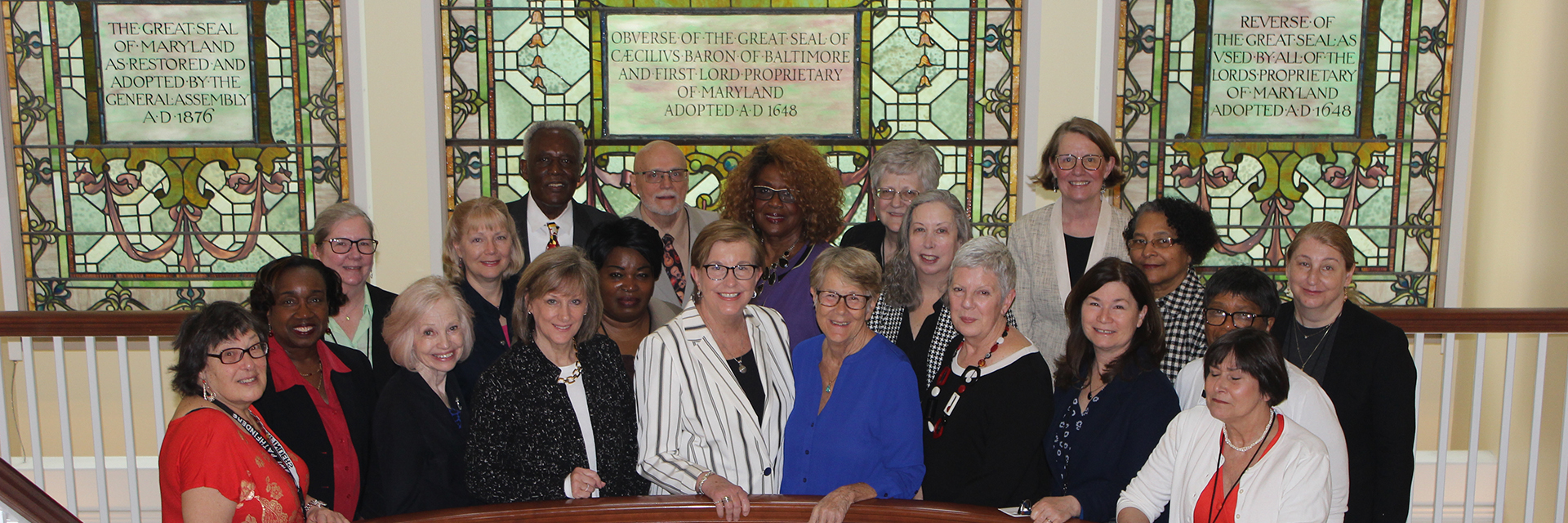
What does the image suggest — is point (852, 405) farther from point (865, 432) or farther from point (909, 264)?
point (909, 264)

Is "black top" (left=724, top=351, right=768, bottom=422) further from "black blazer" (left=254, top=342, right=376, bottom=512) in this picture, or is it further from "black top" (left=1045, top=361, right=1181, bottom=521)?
"black blazer" (left=254, top=342, right=376, bottom=512)

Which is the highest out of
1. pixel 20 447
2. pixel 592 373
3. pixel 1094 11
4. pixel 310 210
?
pixel 1094 11

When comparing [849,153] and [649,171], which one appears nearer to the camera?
[649,171]

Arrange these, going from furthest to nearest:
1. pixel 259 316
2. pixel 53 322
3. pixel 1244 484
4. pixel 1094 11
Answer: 1. pixel 1094 11
2. pixel 53 322
3. pixel 259 316
4. pixel 1244 484

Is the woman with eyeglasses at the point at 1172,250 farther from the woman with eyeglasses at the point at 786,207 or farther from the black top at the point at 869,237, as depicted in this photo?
the woman with eyeglasses at the point at 786,207

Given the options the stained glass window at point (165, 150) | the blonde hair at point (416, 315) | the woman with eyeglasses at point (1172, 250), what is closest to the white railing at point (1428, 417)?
the stained glass window at point (165, 150)

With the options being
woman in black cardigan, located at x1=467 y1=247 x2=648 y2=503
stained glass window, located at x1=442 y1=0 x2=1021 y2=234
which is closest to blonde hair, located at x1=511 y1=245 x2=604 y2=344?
woman in black cardigan, located at x1=467 y1=247 x2=648 y2=503

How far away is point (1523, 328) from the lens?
→ 391 cm

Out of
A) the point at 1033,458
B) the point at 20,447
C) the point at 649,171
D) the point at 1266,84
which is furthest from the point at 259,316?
the point at 1266,84

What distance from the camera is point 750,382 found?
279cm

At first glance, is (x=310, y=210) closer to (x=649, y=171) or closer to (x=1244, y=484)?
(x=649, y=171)

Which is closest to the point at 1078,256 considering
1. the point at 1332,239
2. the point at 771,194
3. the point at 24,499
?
the point at 1332,239

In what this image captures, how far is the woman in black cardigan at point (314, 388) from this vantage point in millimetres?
2785

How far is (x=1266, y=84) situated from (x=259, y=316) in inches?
187
